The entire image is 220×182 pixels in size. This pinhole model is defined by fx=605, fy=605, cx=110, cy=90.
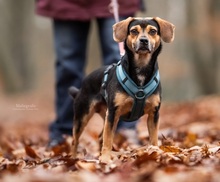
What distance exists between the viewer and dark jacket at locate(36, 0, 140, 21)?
7.05m

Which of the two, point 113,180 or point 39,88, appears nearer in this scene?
point 113,180

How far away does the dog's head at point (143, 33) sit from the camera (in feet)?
16.8

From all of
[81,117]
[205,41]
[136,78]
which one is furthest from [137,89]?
[205,41]

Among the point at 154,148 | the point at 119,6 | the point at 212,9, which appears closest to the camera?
the point at 154,148

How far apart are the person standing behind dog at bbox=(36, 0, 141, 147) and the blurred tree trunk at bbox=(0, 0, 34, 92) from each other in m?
17.5

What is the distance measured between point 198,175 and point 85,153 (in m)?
2.75

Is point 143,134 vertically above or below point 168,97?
above

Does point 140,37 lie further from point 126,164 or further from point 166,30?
point 126,164

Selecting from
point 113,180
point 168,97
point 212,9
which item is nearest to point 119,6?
point 113,180

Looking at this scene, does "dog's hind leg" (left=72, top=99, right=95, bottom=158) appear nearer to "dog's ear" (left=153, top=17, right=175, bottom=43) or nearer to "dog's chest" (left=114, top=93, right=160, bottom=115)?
"dog's chest" (left=114, top=93, right=160, bottom=115)

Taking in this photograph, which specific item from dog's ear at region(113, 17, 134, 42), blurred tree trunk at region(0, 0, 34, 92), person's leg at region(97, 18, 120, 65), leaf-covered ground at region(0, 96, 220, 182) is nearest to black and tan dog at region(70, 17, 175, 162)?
dog's ear at region(113, 17, 134, 42)

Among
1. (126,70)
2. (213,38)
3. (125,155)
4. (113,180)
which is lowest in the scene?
(213,38)

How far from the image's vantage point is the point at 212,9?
20234mm

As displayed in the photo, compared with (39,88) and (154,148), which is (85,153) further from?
(39,88)
